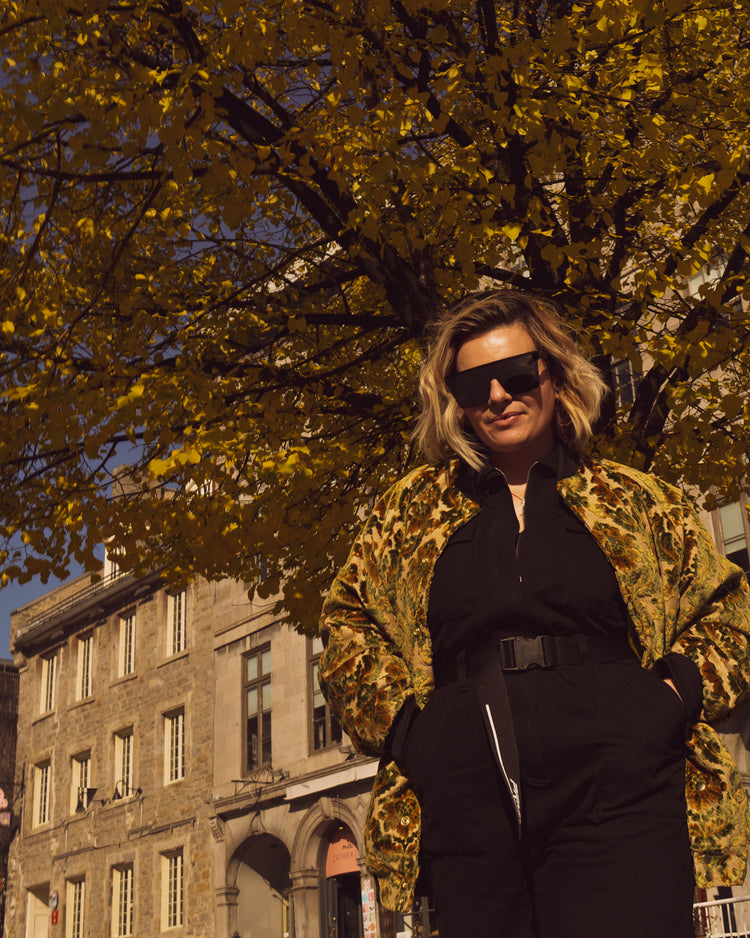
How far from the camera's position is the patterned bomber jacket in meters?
2.30

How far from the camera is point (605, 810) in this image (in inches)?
82.7

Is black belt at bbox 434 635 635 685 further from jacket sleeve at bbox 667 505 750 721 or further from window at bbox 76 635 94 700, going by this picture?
window at bbox 76 635 94 700

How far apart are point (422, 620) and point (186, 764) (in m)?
25.5

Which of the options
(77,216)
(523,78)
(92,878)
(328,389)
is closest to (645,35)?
(523,78)

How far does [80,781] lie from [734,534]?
22.9m

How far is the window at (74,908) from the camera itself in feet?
97.6

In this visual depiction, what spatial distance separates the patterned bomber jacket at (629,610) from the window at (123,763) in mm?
27972

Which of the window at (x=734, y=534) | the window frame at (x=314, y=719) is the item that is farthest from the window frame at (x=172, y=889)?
the window at (x=734, y=534)

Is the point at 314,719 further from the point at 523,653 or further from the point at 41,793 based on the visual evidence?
the point at 523,653

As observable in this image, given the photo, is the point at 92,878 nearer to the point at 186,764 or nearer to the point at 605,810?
the point at 186,764

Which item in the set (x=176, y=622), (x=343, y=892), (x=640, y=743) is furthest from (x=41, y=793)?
(x=640, y=743)

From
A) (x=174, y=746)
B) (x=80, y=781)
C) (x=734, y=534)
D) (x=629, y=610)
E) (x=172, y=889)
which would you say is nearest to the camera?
(x=629, y=610)

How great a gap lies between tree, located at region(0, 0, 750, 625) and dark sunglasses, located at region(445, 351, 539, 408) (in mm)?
3264

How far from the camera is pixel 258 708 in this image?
24.7m
